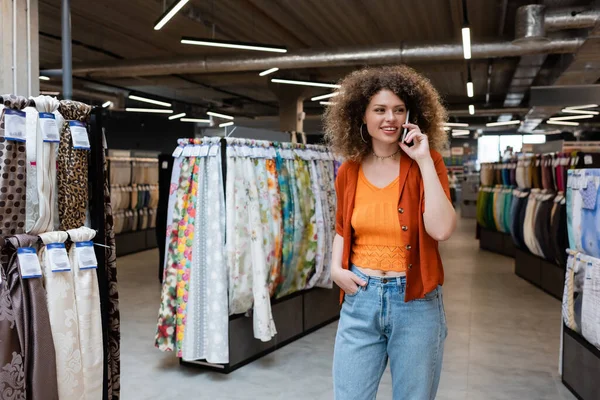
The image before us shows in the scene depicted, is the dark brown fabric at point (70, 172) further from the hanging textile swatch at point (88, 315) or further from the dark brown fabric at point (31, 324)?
the dark brown fabric at point (31, 324)

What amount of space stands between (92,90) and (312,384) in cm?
1195

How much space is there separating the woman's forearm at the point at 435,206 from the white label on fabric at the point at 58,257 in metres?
1.34

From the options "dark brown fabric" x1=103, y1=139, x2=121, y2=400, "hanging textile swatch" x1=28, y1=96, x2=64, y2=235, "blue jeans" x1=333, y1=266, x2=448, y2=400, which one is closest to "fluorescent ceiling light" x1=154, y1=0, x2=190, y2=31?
"dark brown fabric" x1=103, y1=139, x2=121, y2=400

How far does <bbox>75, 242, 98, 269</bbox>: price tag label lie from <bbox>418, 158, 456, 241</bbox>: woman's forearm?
131cm

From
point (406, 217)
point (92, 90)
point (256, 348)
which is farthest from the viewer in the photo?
point (92, 90)

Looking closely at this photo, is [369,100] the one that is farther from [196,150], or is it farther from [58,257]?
[196,150]

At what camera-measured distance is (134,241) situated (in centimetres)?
1084

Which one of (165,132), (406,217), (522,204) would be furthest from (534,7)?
(165,132)

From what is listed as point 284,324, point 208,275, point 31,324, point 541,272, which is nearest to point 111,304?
point 31,324

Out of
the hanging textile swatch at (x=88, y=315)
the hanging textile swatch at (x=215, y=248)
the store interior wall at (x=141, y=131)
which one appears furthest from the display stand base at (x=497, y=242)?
the store interior wall at (x=141, y=131)

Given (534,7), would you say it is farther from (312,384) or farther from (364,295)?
(364,295)

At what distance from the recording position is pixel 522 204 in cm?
805

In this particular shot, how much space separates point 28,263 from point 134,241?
8922 millimetres

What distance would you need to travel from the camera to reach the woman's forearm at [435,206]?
196cm
